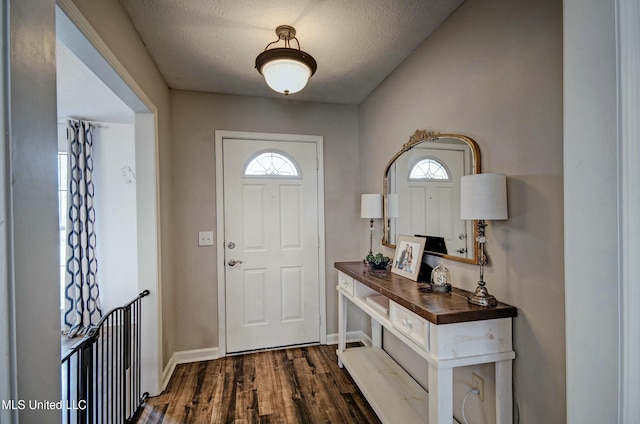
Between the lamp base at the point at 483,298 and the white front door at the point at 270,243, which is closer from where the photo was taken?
the lamp base at the point at 483,298

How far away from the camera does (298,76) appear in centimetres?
180

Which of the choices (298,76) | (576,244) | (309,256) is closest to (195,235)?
(309,256)

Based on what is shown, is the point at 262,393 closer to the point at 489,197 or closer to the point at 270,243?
the point at 270,243

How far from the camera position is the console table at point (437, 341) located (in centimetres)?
131

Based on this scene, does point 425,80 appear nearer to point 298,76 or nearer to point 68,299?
point 298,76

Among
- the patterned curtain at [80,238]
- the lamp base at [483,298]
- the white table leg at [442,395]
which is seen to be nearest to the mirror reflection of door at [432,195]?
the lamp base at [483,298]

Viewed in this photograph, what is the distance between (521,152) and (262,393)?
7.50ft

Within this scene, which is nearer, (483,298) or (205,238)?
(483,298)

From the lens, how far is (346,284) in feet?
8.07

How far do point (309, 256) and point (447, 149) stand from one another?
5.66 feet

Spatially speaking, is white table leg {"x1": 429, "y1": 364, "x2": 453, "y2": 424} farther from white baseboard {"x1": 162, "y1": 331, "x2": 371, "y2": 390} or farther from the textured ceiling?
the textured ceiling

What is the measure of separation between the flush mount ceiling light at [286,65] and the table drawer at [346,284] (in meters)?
1.49

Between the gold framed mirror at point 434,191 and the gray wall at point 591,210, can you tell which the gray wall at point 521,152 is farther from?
the gray wall at point 591,210

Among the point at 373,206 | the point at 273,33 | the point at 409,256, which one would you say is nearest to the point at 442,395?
the point at 409,256
